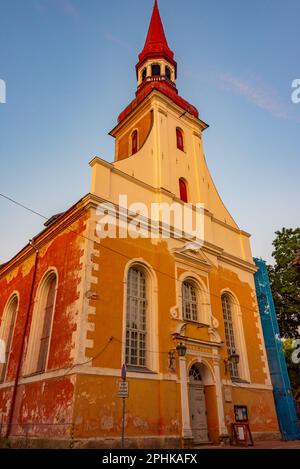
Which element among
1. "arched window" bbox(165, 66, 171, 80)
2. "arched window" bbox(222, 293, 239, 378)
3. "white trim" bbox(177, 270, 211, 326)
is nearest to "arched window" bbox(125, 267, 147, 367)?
"white trim" bbox(177, 270, 211, 326)

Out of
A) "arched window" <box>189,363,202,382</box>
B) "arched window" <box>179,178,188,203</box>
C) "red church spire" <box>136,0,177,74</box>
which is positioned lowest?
"arched window" <box>189,363,202,382</box>

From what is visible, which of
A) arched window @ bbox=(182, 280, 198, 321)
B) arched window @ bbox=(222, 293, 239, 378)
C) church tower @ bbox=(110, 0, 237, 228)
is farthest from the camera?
church tower @ bbox=(110, 0, 237, 228)

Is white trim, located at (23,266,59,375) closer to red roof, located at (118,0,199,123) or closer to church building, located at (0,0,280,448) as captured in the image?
church building, located at (0,0,280,448)

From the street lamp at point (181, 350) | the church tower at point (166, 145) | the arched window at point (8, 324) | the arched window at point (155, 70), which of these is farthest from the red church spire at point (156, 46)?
the street lamp at point (181, 350)

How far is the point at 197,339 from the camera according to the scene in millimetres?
14164

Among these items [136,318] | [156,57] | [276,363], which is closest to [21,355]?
[136,318]

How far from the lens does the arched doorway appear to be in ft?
43.1

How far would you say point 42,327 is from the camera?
14.7 metres

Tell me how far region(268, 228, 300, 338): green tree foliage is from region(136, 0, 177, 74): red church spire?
14663 millimetres

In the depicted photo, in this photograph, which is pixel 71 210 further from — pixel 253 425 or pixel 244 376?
pixel 253 425

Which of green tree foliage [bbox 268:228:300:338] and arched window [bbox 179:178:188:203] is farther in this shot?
green tree foliage [bbox 268:228:300:338]

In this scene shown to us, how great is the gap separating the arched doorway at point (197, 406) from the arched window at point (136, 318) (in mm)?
2592

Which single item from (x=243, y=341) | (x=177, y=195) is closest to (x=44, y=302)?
(x=177, y=195)

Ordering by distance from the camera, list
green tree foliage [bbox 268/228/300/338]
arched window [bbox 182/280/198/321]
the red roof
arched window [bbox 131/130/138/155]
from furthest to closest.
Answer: green tree foliage [bbox 268/228/300/338] → the red roof → arched window [bbox 131/130/138/155] → arched window [bbox 182/280/198/321]
